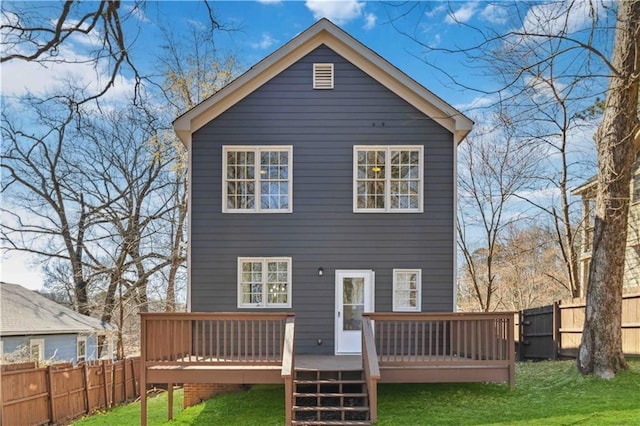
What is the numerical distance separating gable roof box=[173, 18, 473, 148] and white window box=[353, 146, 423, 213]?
3.10 ft

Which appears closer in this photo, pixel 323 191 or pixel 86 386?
pixel 323 191

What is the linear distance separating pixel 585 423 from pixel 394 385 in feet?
12.8

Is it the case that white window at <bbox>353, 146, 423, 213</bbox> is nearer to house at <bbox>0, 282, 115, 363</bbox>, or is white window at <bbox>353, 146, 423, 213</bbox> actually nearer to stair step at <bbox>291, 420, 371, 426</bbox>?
stair step at <bbox>291, 420, 371, 426</bbox>

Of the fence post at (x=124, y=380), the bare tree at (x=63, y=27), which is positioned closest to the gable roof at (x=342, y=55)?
the bare tree at (x=63, y=27)

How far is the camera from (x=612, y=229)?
7773 mm

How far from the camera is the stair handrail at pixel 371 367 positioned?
6.79m

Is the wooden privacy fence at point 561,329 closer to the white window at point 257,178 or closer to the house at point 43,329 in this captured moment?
the white window at point 257,178

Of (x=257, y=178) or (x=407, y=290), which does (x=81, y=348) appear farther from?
(x=407, y=290)

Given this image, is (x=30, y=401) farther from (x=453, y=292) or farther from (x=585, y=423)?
(x=585, y=423)

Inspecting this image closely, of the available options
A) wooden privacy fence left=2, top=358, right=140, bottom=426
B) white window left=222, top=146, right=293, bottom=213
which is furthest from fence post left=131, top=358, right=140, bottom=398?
white window left=222, top=146, right=293, bottom=213

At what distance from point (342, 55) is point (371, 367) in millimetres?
6565

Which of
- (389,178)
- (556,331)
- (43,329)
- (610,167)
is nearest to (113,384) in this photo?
(43,329)

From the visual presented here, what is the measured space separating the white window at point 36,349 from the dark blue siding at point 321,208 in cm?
878

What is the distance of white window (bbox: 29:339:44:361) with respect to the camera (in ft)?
49.2
